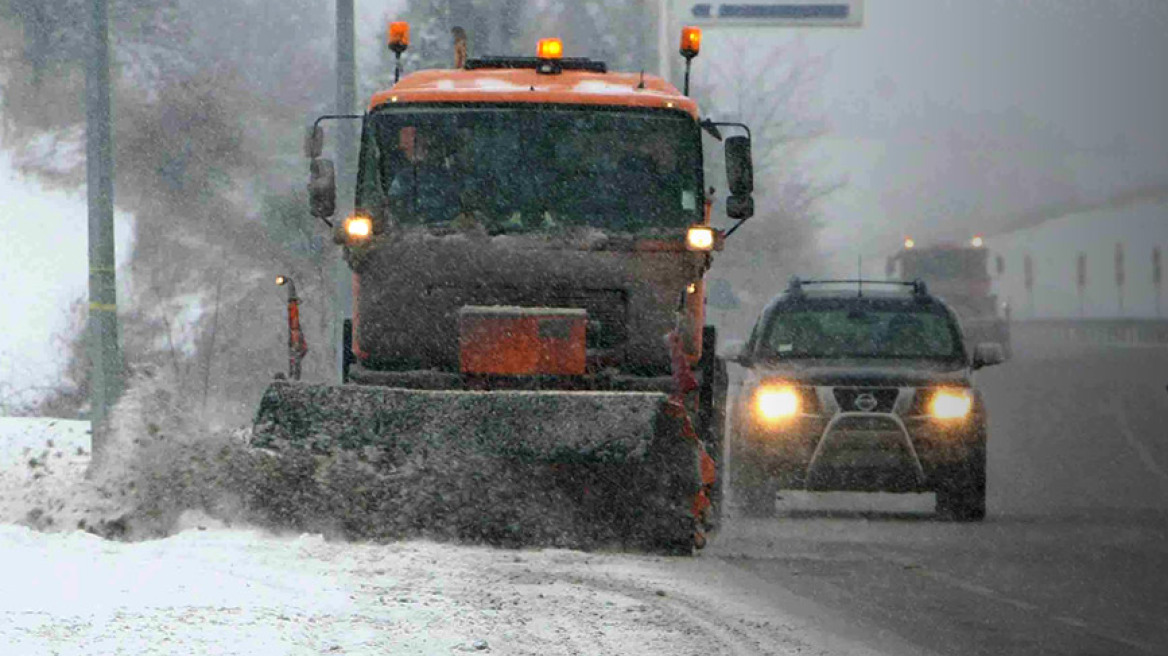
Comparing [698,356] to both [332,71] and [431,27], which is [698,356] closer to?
[431,27]

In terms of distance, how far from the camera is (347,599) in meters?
9.78

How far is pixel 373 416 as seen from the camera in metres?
12.2

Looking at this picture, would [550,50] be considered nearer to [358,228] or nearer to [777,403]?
[358,228]

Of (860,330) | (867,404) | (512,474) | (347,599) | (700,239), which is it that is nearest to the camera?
(347,599)

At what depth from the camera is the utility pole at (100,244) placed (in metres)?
18.9

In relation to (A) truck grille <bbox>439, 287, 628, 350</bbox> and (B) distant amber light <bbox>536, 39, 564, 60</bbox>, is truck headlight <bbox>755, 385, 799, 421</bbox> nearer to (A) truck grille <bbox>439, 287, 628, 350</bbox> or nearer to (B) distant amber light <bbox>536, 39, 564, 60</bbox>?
(A) truck grille <bbox>439, 287, 628, 350</bbox>

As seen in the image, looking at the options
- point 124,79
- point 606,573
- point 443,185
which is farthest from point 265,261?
point 606,573

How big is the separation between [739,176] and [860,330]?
13.3 ft

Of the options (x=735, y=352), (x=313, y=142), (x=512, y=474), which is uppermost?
(x=313, y=142)

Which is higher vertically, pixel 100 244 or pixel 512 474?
pixel 100 244

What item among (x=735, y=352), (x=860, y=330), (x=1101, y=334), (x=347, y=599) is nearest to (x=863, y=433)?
(x=735, y=352)

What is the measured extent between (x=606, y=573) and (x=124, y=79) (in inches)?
1428

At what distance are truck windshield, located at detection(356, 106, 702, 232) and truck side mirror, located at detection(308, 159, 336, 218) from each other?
20 centimetres

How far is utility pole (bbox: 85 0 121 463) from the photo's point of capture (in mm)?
18906
